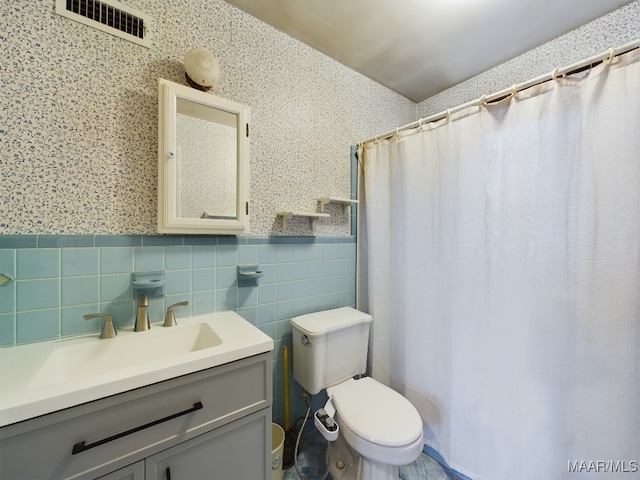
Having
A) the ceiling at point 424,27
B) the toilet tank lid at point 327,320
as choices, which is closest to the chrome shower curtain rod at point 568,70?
the ceiling at point 424,27

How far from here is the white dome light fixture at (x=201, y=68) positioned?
3.52ft

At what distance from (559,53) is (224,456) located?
2.60 m

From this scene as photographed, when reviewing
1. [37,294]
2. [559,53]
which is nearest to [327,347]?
[37,294]

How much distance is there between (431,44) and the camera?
5.08ft

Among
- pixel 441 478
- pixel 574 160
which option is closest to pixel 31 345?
pixel 441 478

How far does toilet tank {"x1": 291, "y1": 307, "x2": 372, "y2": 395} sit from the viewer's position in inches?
52.3

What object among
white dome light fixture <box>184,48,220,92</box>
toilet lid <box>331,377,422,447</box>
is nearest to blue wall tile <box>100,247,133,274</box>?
white dome light fixture <box>184,48,220,92</box>

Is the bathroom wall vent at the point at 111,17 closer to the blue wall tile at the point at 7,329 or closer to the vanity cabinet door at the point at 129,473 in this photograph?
the blue wall tile at the point at 7,329

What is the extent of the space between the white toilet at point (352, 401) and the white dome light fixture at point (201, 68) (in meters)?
1.26

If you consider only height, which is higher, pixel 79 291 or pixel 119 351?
pixel 79 291

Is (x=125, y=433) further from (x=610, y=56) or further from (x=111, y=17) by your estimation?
(x=610, y=56)

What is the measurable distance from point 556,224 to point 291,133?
1.37 meters

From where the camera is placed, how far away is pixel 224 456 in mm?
829

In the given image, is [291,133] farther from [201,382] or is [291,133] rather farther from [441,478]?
[441,478]
